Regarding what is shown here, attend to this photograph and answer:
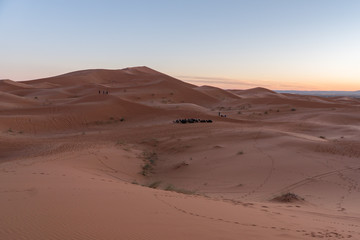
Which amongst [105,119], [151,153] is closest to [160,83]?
[105,119]

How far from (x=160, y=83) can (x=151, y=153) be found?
37532 mm

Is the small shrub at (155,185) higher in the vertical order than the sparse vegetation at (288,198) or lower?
lower

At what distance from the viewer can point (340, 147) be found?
1344 centimetres

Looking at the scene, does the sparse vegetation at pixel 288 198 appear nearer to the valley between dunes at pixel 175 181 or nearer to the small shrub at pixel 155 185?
the valley between dunes at pixel 175 181

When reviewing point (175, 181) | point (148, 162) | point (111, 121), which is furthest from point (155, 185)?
point (111, 121)

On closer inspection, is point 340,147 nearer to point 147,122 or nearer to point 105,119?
point 147,122

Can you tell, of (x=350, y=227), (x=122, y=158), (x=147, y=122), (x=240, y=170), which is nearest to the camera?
(x=350, y=227)

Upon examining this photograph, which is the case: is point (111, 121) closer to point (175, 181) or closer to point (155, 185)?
point (175, 181)

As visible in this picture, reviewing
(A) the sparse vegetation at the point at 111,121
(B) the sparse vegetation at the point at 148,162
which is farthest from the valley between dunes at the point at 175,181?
(A) the sparse vegetation at the point at 111,121

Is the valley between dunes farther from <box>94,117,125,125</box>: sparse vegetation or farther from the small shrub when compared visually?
<box>94,117,125,125</box>: sparse vegetation

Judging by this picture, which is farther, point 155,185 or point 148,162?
point 148,162

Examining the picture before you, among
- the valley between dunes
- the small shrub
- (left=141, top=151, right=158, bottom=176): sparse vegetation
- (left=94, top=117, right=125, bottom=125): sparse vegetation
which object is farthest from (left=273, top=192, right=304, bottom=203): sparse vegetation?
(left=94, top=117, right=125, bottom=125): sparse vegetation

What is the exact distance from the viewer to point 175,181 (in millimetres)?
10484

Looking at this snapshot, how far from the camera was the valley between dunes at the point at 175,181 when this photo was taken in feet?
15.4
